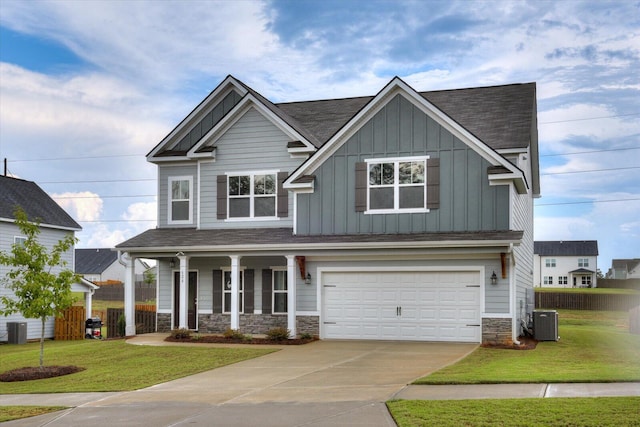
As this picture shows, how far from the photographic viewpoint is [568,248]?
97500 mm

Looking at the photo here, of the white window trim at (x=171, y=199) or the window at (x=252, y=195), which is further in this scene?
the white window trim at (x=171, y=199)

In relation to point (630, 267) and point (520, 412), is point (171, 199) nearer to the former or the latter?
point (520, 412)

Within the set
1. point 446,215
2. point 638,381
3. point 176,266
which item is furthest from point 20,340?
point 638,381

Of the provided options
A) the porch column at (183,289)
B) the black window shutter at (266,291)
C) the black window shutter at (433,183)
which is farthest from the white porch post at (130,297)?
the black window shutter at (433,183)

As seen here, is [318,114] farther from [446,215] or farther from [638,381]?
A: [638,381]

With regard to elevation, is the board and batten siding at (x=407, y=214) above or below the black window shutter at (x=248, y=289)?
above

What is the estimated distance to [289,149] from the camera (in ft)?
83.9

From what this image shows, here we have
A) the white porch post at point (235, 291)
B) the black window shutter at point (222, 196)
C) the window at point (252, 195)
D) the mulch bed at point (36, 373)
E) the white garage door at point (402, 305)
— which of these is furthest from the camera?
the black window shutter at point (222, 196)

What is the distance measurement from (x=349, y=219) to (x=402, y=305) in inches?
127

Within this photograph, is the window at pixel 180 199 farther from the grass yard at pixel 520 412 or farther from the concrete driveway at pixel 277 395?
the grass yard at pixel 520 412

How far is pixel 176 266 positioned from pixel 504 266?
12013mm

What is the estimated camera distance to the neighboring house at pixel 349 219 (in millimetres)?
22188

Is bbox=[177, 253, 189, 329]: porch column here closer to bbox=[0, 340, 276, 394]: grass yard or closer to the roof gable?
bbox=[0, 340, 276, 394]: grass yard

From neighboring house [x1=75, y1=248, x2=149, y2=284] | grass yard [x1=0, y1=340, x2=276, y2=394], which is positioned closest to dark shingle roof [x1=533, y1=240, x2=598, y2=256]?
neighboring house [x1=75, y1=248, x2=149, y2=284]
